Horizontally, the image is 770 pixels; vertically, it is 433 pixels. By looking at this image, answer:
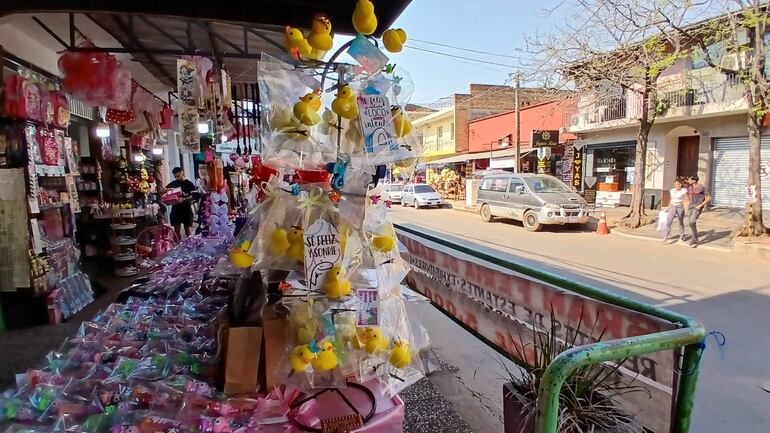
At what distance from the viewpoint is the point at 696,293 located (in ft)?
19.8

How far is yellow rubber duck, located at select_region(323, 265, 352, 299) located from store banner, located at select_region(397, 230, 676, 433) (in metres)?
1.10

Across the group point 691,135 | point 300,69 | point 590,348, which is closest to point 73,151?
point 300,69

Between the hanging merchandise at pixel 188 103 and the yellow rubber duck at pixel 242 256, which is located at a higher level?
the hanging merchandise at pixel 188 103

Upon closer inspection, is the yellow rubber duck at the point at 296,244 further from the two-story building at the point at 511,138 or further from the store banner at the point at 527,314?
the two-story building at the point at 511,138

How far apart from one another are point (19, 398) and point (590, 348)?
2.48m

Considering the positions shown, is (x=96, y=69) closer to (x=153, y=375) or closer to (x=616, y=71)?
(x=153, y=375)

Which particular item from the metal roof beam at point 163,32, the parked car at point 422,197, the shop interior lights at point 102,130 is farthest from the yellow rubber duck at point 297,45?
the parked car at point 422,197

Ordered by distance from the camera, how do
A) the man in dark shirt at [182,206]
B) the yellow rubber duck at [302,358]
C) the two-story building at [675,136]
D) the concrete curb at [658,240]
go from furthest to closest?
the two-story building at [675,136], the concrete curb at [658,240], the man in dark shirt at [182,206], the yellow rubber duck at [302,358]

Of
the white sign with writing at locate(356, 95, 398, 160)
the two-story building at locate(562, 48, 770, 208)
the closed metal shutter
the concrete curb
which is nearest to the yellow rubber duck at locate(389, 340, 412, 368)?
the white sign with writing at locate(356, 95, 398, 160)

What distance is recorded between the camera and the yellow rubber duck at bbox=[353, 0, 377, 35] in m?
2.00

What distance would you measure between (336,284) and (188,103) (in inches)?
155

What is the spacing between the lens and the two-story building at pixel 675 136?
44.5 feet

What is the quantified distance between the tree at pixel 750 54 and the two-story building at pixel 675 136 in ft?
4.57

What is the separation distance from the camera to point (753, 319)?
499 centimetres
